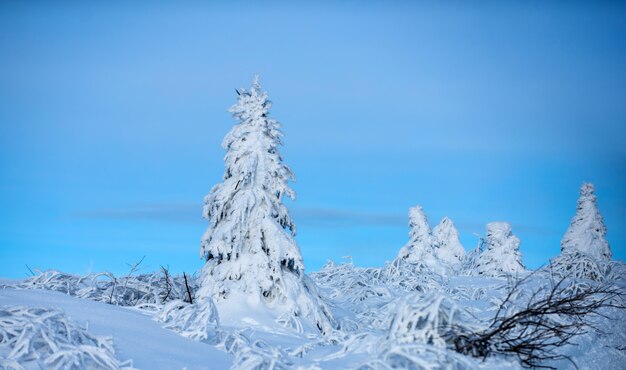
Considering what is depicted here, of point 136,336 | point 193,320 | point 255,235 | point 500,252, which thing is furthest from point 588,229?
point 136,336

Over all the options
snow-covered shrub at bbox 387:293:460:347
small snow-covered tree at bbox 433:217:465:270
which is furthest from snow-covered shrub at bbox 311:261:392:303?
small snow-covered tree at bbox 433:217:465:270

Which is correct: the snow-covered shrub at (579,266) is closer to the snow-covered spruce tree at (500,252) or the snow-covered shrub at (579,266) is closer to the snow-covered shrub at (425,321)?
the snow-covered spruce tree at (500,252)

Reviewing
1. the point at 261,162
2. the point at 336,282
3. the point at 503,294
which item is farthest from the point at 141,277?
the point at 503,294

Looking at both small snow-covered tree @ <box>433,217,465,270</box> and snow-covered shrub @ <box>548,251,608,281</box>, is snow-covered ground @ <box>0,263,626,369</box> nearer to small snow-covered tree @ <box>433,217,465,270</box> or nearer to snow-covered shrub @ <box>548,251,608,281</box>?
snow-covered shrub @ <box>548,251,608,281</box>

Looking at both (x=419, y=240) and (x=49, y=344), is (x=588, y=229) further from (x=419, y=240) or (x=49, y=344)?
(x=49, y=344)

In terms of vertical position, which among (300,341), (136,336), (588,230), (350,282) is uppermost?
(588,230)

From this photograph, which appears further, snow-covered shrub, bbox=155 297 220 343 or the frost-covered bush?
the frost-covered bush

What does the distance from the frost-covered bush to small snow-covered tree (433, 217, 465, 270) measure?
23253 millimetres

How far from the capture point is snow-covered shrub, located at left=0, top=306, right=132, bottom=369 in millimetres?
4766

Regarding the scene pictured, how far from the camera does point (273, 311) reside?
10.3 metres

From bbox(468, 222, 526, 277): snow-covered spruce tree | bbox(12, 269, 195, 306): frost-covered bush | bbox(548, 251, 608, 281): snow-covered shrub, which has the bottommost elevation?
bbox(12, 269, 195, 306): frost-covered bush

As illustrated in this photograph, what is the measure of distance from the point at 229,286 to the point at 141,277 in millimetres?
4561

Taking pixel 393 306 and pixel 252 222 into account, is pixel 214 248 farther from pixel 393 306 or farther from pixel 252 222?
pixel 393 306

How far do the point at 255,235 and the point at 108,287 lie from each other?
12.4ft
